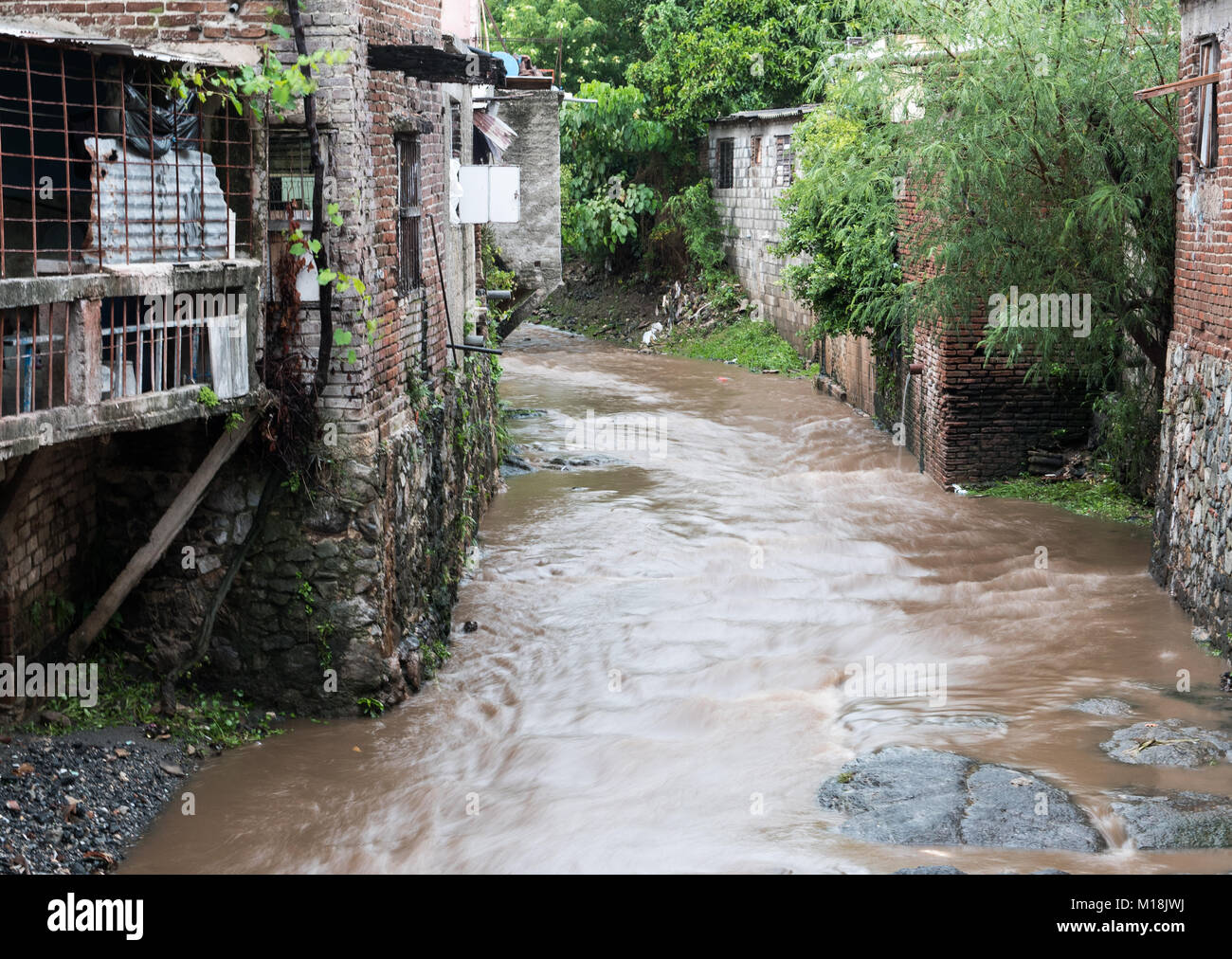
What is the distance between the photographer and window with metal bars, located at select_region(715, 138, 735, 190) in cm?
2819

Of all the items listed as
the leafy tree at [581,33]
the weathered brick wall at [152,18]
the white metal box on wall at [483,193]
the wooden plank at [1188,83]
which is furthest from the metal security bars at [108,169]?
the leafy tree at [581,33]

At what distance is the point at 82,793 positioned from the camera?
24.0 feet

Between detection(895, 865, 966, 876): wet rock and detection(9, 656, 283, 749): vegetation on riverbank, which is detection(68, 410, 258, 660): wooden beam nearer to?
detection(9, 656, 283, 749): vegetation on riverbank

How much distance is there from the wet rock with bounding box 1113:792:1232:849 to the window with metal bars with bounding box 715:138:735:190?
73.8ft

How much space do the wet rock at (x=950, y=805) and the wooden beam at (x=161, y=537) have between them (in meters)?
4.25

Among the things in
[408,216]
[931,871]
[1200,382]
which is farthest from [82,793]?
[1200,382]

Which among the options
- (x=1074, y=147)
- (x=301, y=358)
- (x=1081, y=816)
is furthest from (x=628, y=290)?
(x=1081, y=816)

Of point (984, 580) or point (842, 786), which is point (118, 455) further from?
point (984, 580)

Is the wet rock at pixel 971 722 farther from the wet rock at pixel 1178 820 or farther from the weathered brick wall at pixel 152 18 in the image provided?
the weathered brick wall at pixel 152 18

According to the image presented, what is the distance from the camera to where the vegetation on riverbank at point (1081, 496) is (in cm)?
1385

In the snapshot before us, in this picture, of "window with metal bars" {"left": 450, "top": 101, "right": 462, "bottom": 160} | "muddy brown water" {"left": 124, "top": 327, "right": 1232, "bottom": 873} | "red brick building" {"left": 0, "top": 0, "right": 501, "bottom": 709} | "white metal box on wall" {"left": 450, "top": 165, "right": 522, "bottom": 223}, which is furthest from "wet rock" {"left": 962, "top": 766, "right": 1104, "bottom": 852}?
"window with metal bars" {"left": 450, "top": 101, "right": 462, "bottom": 160}

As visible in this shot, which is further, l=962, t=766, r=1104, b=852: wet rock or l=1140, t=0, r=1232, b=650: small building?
l=1140, t=0, r=1232, b=650: small building

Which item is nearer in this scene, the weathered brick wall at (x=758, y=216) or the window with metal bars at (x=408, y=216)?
the window with metal bars at (x=408, y=216)

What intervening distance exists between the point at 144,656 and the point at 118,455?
1.37m
